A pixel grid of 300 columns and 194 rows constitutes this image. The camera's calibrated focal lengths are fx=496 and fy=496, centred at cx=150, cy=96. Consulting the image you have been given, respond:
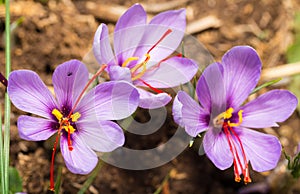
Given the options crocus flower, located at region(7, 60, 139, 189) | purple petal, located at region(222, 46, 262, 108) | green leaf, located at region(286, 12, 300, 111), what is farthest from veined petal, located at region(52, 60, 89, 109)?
green leaf, located at region(286, 12, 300, 111)

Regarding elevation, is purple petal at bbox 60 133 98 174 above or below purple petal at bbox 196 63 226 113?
below

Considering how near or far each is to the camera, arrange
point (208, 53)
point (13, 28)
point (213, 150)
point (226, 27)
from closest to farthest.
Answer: point (213, 150)
point (13, 28)
point (208, 53)
point (226, 27)

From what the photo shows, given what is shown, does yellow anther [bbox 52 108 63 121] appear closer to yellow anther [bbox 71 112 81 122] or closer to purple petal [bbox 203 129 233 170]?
yellow anther [bbox 71 112 81 122]

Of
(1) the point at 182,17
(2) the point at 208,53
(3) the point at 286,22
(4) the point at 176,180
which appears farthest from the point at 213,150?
(3) the point at 286,22

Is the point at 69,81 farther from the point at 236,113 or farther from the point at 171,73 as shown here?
the point at 236,113

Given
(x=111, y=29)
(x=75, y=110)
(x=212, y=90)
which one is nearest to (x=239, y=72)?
(x=212, y=90)

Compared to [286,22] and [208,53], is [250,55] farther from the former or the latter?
[286,22]

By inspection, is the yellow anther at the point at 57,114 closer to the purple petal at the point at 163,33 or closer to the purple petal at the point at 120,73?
the purple petal at the point at 120,73
